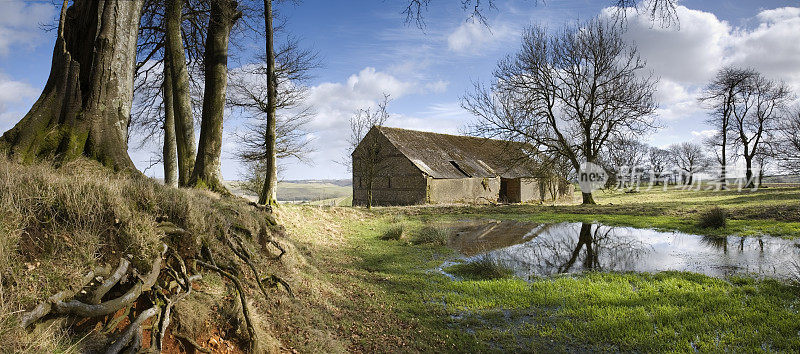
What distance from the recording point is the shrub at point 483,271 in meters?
7.62

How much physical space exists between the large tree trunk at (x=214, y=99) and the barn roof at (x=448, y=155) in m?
18.3

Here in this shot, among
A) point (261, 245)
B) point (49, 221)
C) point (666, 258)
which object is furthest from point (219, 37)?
point (666, 258)

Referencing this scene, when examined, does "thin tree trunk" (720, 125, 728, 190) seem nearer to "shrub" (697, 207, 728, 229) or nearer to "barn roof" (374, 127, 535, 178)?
"barn roof" (374, 127, 535, 178)

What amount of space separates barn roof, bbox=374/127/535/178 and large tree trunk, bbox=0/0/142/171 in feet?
73.0

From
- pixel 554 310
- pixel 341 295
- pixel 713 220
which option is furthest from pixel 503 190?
pixel 341 295

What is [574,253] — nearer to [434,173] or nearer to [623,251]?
[623,251]

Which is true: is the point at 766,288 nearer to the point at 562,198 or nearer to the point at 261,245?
the point at 261,245

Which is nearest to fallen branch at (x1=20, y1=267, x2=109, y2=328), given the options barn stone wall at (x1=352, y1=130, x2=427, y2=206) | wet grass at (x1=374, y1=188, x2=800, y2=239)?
wet grass at (x1=374, y1=188, x2=800, y2=239)

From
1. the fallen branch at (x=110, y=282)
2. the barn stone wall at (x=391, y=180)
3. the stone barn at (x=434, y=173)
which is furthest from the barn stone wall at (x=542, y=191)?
the fallen branch at (x=110, y=282)

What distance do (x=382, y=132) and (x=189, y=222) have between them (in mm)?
26257

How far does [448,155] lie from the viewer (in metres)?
32.2

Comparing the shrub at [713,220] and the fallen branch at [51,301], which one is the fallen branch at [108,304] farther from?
the shrub at [713,220]

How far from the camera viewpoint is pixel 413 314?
222 inches

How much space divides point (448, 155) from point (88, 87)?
92.1ft
